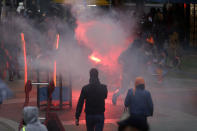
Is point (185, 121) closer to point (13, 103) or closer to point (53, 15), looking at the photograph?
point (13, 103)

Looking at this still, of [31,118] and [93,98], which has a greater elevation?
[31,118]

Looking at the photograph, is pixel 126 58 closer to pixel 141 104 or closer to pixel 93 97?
pixel 141 104

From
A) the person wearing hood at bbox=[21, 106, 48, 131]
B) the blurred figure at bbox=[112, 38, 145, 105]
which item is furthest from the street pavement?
the person wearing hood at bbox=[21, 106, 48, 131]

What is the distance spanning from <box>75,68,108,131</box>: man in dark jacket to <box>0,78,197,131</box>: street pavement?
2697mm

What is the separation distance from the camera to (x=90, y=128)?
8.99 metres

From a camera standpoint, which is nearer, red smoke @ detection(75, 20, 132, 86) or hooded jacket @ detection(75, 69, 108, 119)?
hooded jacket @ detection(75, 69, 108, 119)

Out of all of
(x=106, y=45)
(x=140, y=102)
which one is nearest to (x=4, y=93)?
(x=106, y=45)

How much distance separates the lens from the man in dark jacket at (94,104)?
901cm

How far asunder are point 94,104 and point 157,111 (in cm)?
569

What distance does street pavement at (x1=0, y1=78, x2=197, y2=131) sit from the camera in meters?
12.2

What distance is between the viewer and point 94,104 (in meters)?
9.05

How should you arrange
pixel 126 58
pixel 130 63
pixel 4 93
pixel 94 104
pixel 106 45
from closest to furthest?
pixel 94 104, pixel 130 63, pixel 126 58, pixel 4 93, pixel 106 45

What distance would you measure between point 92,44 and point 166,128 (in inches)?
333

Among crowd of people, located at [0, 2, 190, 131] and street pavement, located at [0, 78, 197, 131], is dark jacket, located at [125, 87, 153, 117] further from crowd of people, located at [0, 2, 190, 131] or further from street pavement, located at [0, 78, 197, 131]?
street pavement, located at [0, 78, 197, 131]
